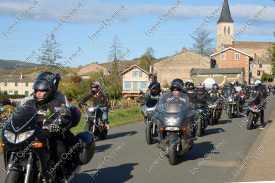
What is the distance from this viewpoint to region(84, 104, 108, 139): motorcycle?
11.9m

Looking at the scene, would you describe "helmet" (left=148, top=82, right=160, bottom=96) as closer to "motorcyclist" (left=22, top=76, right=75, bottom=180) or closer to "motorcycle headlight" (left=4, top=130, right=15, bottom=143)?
"motorcyclist" (left=22, top=76, right=75, bottom=180)

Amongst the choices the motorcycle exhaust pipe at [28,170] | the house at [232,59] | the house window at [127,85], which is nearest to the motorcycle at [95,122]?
the motorcycle exhaust pipe at [28,170]

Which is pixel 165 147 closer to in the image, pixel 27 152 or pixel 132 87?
pixel 27 152

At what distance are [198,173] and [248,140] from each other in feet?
18.0

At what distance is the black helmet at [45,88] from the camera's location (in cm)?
564

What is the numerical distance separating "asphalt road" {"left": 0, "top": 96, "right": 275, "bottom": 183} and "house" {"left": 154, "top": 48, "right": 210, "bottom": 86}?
71.6m

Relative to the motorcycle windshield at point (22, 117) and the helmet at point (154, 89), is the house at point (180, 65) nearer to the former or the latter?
the helmet at point (154, 89)

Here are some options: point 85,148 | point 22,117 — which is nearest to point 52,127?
point 22,117

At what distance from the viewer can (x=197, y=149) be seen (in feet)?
35.7

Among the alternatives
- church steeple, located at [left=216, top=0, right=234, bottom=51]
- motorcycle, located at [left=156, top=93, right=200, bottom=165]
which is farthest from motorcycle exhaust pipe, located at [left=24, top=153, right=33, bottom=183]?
church steeple, located at [left=216, top=0, right=234, bottom=51]

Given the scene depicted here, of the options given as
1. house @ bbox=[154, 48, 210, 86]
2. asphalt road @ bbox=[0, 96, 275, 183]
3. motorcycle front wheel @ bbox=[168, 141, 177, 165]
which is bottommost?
asphalt road @ bbox=[0, 96, 275, 183]

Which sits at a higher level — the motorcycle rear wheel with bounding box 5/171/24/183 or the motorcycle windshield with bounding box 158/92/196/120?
the motorcycle windshield with bounding box 158/92/196/120

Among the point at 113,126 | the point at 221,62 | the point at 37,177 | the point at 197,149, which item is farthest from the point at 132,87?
the point at 37,177

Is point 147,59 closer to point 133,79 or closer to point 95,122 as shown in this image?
point 133,79
